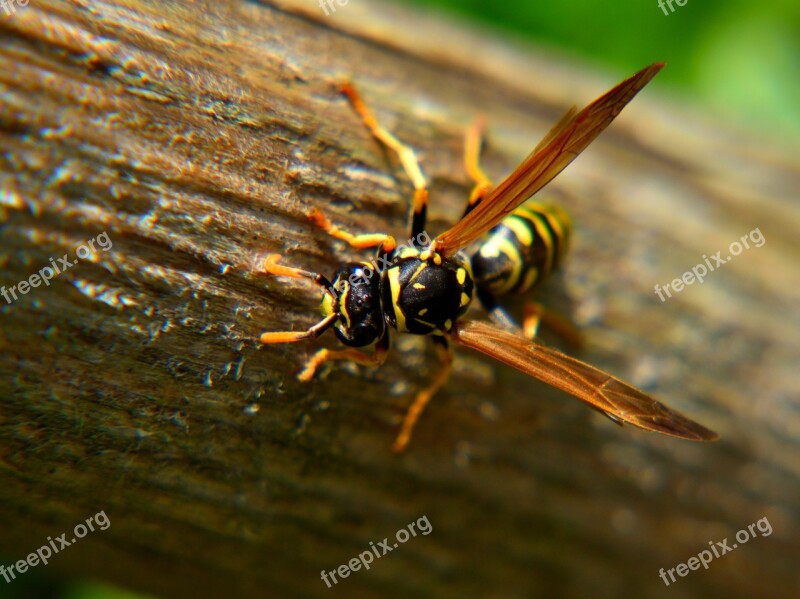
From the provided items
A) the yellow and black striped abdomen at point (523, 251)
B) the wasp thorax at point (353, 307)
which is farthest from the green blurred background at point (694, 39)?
the wasp thorax at point (353, 307)

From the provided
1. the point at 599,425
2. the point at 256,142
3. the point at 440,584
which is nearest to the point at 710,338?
the point at 599,425

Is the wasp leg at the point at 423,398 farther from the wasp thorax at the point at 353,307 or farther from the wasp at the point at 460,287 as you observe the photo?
the wasp thorax at the point at 353,307

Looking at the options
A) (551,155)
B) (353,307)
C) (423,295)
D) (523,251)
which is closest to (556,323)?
(523,251)

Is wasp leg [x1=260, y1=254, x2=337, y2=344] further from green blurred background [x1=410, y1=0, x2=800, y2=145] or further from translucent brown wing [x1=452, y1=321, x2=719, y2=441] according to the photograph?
green blurred background [x1=410, y1=0, x2=800, y2=145]

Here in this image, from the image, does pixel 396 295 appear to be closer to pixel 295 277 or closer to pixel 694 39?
pixel 295 277

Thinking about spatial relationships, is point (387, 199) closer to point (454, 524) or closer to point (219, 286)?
point (219, 286)

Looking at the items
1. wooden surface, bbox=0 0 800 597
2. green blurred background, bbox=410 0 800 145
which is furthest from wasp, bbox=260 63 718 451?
green blurred background, bbox=410 0 800 145
